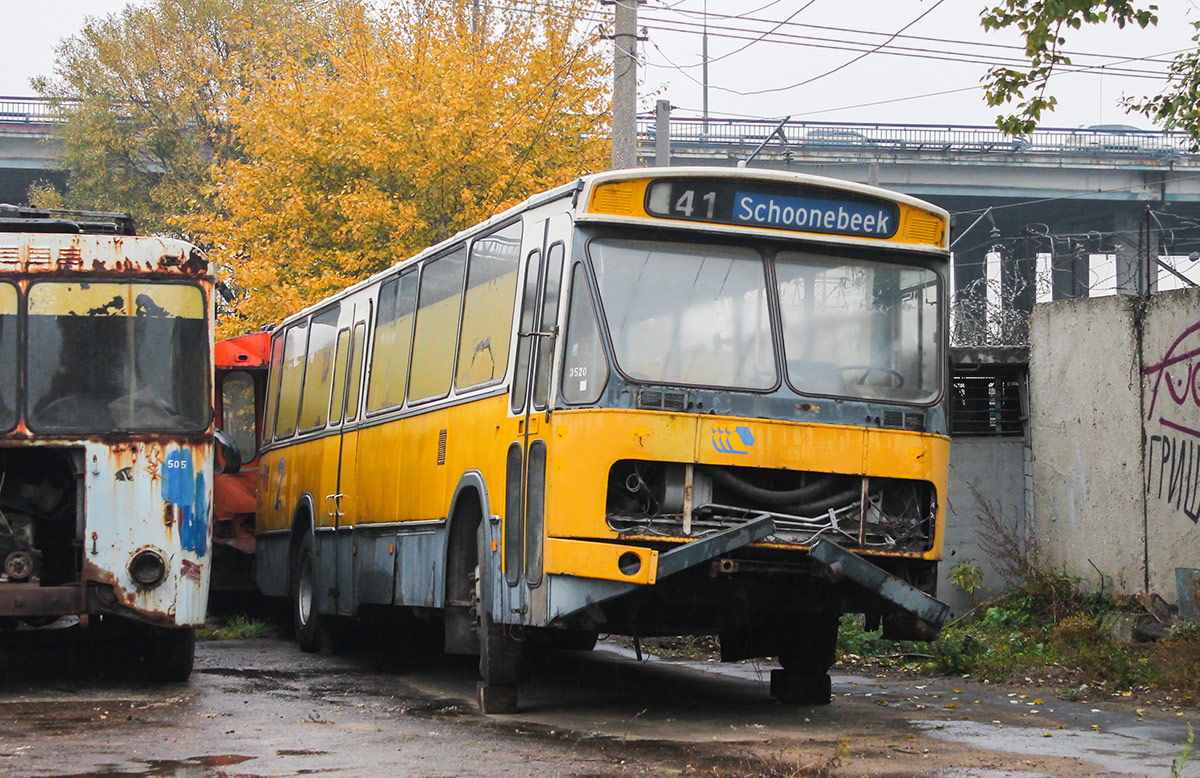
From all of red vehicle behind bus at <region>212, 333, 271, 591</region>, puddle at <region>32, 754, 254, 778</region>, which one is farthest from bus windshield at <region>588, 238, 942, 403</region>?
red vehicle behind bus at <region>212, 333, 271, 591</region>

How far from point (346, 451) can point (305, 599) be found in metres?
1.90

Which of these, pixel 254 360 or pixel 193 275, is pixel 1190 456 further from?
pixel 254 360

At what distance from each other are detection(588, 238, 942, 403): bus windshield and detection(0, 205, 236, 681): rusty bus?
3.30m

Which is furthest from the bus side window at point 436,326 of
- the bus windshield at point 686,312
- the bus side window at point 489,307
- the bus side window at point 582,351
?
the bus windshield at point 686,312

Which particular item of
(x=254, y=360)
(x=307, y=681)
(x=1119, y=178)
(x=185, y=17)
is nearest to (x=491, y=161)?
(x=254, y=360)

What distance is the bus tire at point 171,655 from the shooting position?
441 inches

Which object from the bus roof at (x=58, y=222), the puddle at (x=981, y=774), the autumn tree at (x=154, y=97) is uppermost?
the autumn tree at (x=154, y=97)

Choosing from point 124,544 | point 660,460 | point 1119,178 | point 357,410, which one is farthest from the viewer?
point 1119,178

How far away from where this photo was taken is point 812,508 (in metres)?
9.15

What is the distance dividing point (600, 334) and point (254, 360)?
10.5 meters

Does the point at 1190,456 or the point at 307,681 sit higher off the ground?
the point at 1190,456

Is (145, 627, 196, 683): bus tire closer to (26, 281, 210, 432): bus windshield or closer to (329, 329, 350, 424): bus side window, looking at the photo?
(26, 281, 210, 432): bus windshield

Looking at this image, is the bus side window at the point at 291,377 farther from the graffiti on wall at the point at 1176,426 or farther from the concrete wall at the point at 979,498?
the graffiti on wall at the point at 1176,426

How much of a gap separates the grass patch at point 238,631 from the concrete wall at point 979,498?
7286mm
